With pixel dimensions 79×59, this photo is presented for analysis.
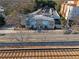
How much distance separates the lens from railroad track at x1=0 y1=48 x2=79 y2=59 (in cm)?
529

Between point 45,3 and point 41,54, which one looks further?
point 45,3

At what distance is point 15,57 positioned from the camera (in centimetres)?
526

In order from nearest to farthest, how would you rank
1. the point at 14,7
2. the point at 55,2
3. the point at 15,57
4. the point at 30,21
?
the point at 15,57 < the point at 30,21 < the point at 14,7 < the point at 55,2

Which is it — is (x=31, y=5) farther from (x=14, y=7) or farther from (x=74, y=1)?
(x=74, y=1)

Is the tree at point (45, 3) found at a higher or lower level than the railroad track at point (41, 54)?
lower

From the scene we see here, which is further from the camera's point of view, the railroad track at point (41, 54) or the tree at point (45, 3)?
the tree at point (45, 3)

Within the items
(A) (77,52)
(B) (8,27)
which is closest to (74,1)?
(B) (8,27)

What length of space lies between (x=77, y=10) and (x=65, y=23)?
2.28 meters

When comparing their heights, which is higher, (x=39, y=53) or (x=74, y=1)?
(x=39, y=53)

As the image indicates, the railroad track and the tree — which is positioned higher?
the railroad track

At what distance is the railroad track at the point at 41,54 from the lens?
5293 mm

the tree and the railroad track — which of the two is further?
the tree

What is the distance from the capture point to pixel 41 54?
5.46m

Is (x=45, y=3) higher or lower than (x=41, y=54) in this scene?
lower
